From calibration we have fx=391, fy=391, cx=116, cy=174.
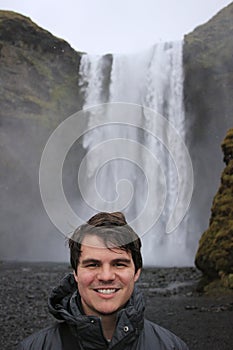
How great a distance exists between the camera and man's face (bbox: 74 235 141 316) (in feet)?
6.98

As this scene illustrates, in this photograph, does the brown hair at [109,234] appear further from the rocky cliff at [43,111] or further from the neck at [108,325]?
the rocky cliff at [43,111]

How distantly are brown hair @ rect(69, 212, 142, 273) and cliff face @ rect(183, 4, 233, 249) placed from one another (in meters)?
33.6

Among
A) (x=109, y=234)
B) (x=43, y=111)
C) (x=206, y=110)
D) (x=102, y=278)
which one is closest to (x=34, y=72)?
(x=43, y=111)

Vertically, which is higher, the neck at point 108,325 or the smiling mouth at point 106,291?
the smiling mouth at point 106,291

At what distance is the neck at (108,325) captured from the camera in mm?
2152

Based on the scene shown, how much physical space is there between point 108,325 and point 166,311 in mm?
9252

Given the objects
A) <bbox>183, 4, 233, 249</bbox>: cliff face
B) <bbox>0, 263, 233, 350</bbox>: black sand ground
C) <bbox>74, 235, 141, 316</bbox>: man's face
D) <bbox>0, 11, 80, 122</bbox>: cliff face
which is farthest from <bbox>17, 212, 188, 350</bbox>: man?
<bbox>0, 11, 80, 122</bbox>: cliff face

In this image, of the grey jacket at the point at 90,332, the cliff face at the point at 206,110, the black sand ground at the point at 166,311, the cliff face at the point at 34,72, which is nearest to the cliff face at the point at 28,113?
the cliff face at the point at 34,72

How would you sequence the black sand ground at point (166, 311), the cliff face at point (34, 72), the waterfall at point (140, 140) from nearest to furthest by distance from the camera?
the black sand ground at point (166, 311) < the waterfall at point (140, 140) < the cliff face at point (34, 72)

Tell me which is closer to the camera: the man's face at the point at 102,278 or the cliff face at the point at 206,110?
the man's face at the point at 102,278

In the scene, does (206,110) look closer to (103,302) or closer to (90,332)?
(103,302)

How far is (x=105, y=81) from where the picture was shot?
42.9m

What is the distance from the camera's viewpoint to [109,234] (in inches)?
86.0

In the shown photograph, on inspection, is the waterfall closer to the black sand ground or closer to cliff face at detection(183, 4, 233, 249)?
cliff face at detection(183, 4, 233, 249)
